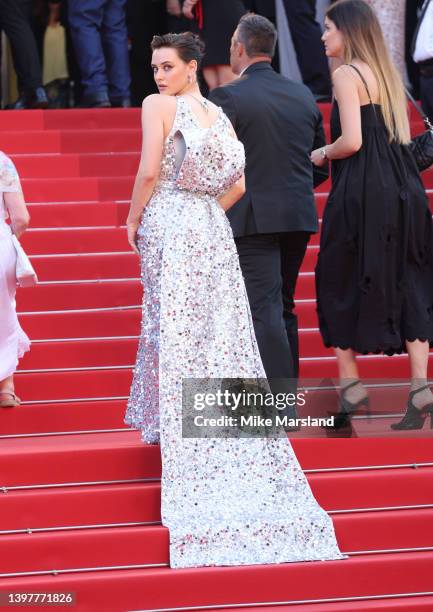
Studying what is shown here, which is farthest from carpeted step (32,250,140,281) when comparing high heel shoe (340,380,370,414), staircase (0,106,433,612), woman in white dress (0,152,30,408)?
high heel shoe (340,380,370,414)

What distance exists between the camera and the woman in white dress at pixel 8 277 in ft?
22.1

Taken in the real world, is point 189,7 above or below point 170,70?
above

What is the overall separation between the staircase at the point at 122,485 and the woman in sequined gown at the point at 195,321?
0.16m

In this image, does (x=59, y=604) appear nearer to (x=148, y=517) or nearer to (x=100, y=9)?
(x=148, y=517)

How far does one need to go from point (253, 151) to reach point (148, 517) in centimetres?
180

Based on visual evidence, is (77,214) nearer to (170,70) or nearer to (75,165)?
(75,165)

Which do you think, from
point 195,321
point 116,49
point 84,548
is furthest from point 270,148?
point 116,49

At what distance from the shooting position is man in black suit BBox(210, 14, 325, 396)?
6551 millimetres

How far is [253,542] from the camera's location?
573cm

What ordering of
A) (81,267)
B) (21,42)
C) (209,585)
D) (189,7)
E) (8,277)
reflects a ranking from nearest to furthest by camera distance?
(209,585), (8,277), (81,267), (189,7), (21,42)

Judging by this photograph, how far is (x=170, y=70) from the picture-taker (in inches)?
240

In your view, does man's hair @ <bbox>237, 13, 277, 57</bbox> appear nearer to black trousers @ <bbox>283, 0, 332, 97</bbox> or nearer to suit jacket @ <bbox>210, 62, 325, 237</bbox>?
suit jacket @ <bbox>210, 62, 325, 237</bbox>

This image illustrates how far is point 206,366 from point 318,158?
1.33m

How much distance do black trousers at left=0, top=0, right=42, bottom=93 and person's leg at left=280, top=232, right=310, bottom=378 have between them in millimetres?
3891
